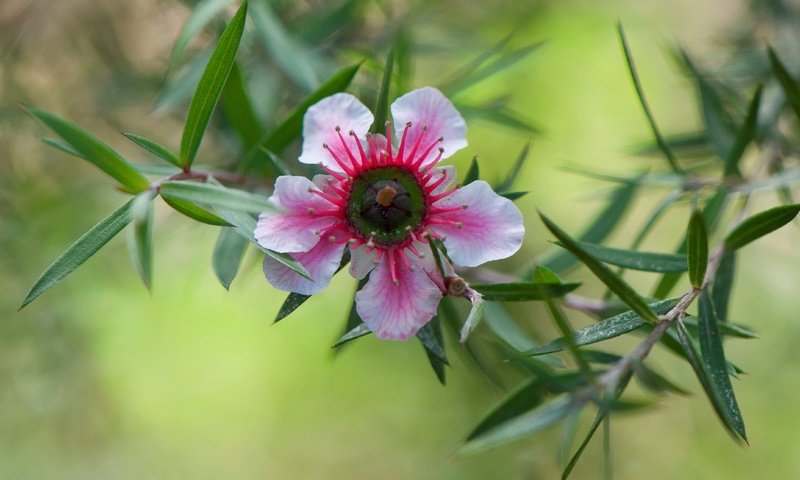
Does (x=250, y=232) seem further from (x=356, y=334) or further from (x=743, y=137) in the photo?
(x=743, y=137)

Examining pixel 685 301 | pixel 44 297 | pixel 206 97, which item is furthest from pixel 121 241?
pixel 685 301

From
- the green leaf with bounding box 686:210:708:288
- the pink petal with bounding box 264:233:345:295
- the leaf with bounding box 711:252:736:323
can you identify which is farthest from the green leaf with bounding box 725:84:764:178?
the pink petal with bounding box 264:233:345:295

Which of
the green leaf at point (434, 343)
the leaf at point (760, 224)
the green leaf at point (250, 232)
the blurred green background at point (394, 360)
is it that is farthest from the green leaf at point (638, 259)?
the blurred green background at point (394, 360)

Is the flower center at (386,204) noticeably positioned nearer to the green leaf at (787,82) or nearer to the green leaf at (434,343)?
the green leaf at (434,343)

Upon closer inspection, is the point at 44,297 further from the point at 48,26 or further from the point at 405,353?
the point at 405,353

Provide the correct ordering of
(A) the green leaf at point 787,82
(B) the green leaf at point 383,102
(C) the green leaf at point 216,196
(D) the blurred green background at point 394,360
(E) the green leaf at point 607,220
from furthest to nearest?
(D) the blurred green background at point 394,360
(E) the green leaf at point 607,220
(A) the green leaf at point 787,82
(B) the green leaf at point 383,102
(C) the green leaf at point 216,196

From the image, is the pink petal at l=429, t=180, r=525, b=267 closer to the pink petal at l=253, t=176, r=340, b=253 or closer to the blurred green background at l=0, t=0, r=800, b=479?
the pink petal at l=253, t=176, r=340, b=253
